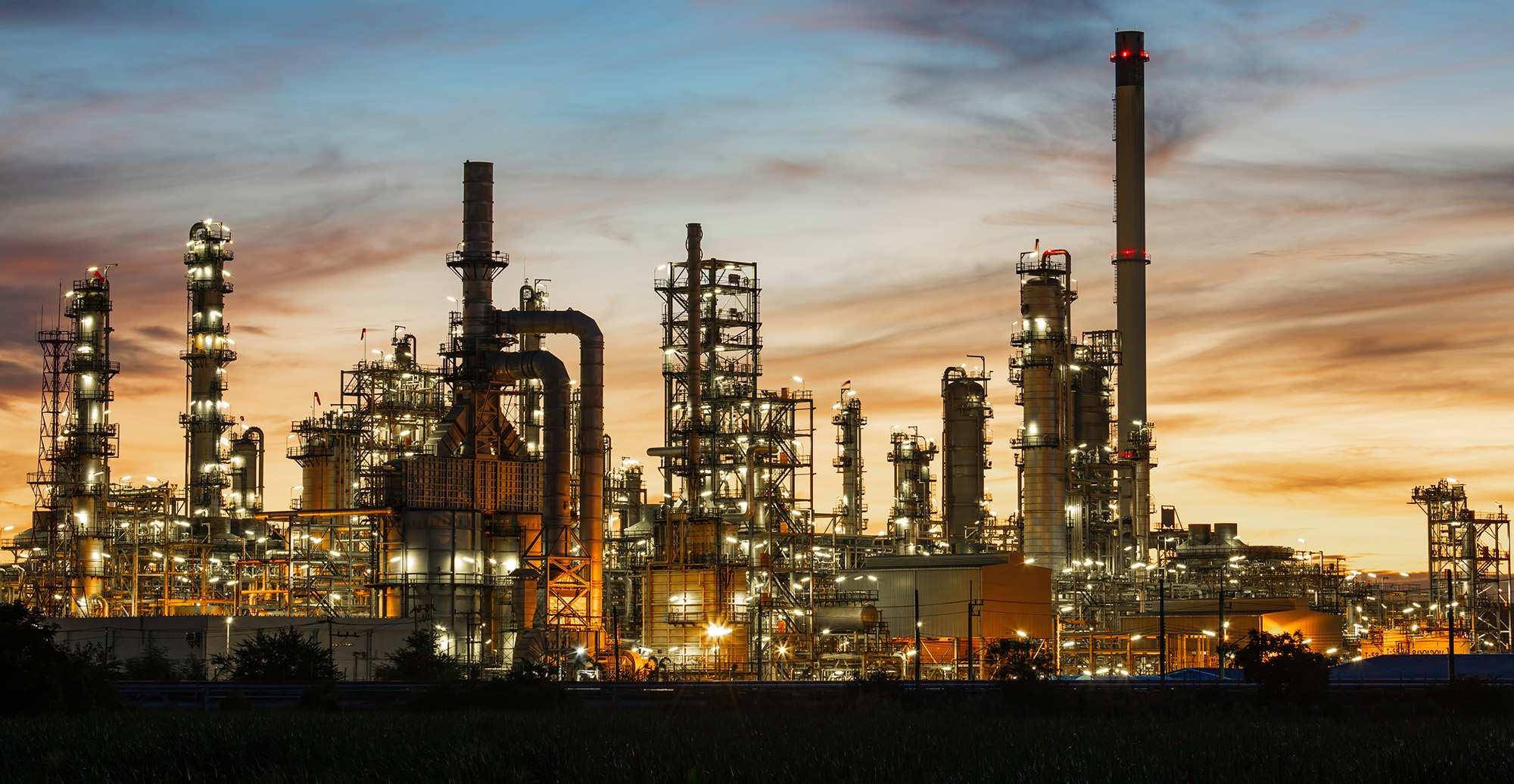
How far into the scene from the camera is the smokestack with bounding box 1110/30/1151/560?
3455 inches

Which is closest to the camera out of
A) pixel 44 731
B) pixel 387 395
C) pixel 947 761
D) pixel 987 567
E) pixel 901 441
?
pixel 947 761

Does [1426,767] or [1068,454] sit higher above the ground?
[1068,454]

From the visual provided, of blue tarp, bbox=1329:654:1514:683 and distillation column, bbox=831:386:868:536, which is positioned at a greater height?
distillation column, bbox=831:386:868:536

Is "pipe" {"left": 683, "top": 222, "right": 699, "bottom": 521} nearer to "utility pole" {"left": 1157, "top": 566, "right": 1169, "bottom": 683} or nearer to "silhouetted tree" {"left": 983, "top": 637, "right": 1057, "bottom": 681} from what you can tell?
"silhouetted tree" {"left": 983, "top": 637, "right": 1057, "bottom": 681}

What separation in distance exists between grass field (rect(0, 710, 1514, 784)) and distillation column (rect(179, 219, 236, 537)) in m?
50.2

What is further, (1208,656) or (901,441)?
(901,441)

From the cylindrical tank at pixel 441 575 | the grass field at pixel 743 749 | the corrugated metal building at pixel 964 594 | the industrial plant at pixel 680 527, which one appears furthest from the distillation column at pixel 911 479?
the grass field at pixel 743 749

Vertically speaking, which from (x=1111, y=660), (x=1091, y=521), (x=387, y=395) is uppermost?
(x=387, y=395)

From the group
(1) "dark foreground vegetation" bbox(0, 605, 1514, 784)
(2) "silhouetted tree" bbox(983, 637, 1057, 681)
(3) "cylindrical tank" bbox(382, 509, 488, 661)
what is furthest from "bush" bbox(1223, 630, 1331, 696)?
(3) "cylindrical tank" bbox(382, 509, 488, 661)

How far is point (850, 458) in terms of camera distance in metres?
99.8

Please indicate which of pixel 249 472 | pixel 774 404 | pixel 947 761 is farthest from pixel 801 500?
pixel 249 472

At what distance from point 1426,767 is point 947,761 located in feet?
31.0

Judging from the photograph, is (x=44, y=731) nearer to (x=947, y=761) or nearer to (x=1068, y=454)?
(x=947, y=761)

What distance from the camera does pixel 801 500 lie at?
7206cm
